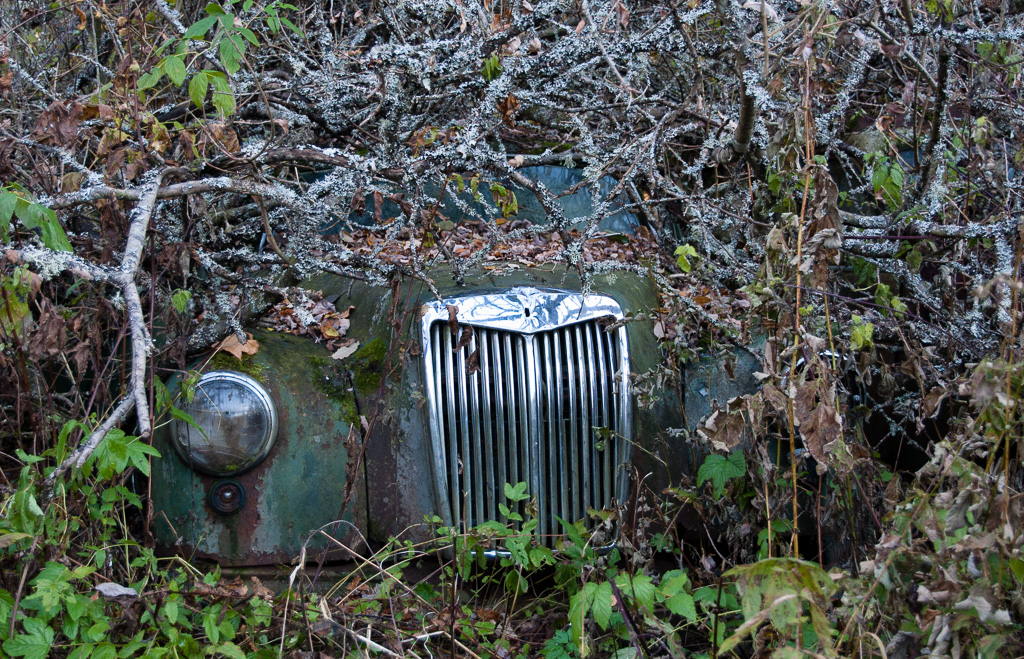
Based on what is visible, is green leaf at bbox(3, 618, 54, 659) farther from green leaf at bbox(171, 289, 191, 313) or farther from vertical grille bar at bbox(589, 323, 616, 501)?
vertical grille bar at bbox(589, 323, 616, 501)

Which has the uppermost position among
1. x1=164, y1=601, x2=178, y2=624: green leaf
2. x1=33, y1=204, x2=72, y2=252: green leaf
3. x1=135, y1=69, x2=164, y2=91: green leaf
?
x1=135, y1=69, x2=164, y2=91: green leaf

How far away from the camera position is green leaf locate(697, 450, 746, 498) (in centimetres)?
280

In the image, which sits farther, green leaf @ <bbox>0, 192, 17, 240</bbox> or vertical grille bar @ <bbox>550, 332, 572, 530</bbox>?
vertical grille bar @ <bbox>550, 332, 572, 530</bbox>

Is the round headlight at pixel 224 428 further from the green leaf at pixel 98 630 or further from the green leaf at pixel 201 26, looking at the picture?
the green leaf at pixel 201 26

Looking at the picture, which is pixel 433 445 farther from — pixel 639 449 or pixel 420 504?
pixel 639 449

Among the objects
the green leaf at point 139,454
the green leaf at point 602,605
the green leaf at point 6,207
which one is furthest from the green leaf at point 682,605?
the green leaf at point 6,207

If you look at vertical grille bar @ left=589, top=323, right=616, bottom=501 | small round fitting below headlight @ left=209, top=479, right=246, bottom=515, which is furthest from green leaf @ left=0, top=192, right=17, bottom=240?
vertical grille bar @ left=589, top=323, right=616, bottom=501

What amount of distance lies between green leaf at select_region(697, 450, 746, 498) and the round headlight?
61.6 inches

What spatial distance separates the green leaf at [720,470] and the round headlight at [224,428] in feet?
5.13

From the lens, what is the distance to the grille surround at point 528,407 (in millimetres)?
2965

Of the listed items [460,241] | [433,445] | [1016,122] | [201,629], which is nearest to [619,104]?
[460,241]

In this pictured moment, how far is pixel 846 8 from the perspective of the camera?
3836mm

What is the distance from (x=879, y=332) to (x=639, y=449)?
1195 mm

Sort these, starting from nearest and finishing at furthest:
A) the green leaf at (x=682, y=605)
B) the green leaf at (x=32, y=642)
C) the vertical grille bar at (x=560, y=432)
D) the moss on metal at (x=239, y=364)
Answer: the green leaf at (x=32, y=642) → the green leaf at (x=682, y=605) → the moss on metal at (x=239, y=364) → the vertical grille bar at (x=560, y=432)
